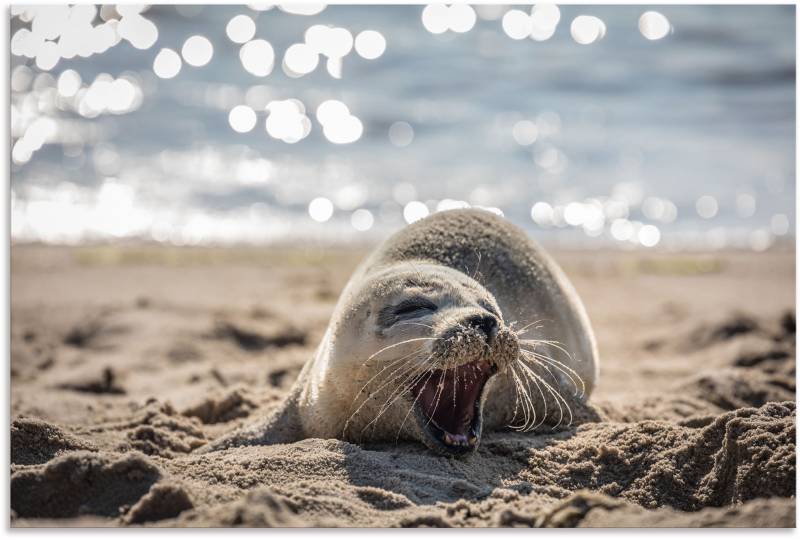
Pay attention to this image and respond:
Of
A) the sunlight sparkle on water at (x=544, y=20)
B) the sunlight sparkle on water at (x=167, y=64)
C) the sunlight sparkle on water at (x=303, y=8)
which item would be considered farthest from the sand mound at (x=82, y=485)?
the sunlight sparkle on water at (x=544, y=20)

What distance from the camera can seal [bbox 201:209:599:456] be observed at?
3715 mm

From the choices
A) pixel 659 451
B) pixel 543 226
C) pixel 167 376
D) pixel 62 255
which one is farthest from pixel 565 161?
pixel 659 451

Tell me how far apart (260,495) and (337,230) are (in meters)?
10.8

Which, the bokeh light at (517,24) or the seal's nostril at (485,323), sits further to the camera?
the bokeh light at (517,24)

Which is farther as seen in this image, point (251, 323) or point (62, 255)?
point (62, 255)

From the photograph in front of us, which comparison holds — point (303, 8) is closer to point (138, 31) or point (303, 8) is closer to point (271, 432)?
point (138, 31)

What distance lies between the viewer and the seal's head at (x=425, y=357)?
3.61 meters

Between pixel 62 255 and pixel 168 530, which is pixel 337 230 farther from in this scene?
pixel 168 530

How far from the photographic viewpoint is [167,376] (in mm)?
6367

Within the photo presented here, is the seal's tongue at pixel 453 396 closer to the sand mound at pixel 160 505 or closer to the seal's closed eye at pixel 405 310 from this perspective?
the seal's closed eye at pixel 405 310

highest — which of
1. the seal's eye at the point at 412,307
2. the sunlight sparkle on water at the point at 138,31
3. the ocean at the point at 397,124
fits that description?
the sunlight sparkle on water at the point at 138,31

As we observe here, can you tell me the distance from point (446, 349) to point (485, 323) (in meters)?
0.20

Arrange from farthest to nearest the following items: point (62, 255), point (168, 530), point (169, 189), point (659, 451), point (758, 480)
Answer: point (169, 189) → point (62, 255) → point (659, 451) → point (758, 480) → point (168, 530)

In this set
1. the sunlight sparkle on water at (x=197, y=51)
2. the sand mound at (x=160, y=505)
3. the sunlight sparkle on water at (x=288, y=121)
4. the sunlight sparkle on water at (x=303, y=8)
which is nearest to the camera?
the sand mound at (x=160, y=505)
